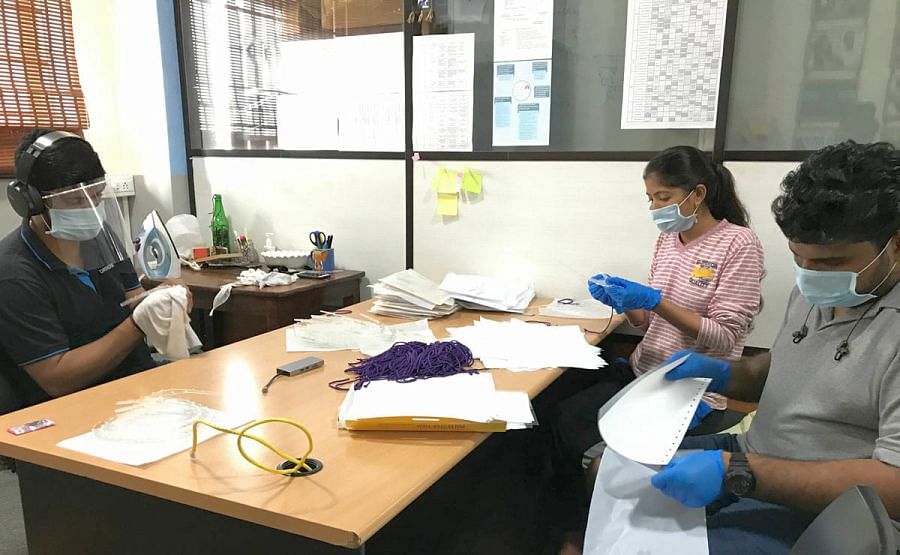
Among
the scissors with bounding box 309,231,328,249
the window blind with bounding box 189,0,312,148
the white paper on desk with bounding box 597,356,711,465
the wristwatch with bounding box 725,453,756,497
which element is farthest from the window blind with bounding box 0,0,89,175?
the wristwatch with bounding box 725,453,756,497

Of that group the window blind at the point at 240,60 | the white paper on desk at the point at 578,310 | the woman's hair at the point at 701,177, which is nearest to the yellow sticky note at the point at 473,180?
the white paper on desk at the point at 578,310

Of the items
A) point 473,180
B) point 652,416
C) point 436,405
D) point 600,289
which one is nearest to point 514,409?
point 436,405

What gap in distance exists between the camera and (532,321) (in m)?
2.07

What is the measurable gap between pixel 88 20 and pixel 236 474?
2867 millimetres

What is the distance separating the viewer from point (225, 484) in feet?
3.20

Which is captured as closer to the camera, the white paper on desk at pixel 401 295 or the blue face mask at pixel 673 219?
the blue face mask at pixel 673 219

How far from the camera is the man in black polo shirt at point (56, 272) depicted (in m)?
1.49

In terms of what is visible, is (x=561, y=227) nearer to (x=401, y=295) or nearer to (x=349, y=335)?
(x=401, y=295)

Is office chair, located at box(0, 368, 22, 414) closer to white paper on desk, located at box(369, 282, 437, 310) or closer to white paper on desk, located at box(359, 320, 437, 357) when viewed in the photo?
white paper on desk, located at box(359, 320, 437, 357)

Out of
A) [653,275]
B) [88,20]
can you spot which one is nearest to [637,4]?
[653,275]

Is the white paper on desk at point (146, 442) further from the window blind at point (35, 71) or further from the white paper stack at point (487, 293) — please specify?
the window blind at point (35, 71)

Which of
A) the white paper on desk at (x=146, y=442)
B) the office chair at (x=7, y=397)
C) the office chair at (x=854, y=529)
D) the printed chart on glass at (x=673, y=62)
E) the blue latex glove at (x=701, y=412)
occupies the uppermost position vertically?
the printed chart on glass at (x=673, y=62)

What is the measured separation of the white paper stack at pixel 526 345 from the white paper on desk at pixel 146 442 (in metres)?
0.69

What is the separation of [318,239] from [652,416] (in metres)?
1.92
